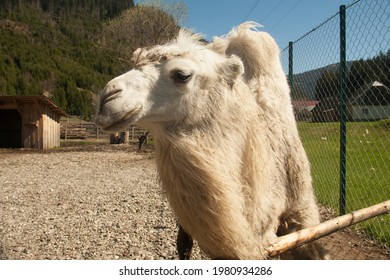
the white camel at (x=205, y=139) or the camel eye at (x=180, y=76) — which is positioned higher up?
the camel eye at (x=180, y=76)

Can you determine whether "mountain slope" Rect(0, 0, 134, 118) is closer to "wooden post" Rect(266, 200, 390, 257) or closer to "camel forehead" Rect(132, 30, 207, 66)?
"camel forehead" Rect(132, 30, 207, 66)

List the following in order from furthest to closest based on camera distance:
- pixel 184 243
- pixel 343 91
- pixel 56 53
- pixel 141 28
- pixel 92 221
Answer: pixel 56 53 → pixel 141 28 → pixel 92 221 → pixel 343 91 → pixel 184 243

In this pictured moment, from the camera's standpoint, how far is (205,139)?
7.07 feet

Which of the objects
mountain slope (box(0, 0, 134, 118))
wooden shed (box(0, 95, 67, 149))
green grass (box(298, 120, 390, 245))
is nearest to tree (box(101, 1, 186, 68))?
wooden shed (box(0, 95, 67, 149))

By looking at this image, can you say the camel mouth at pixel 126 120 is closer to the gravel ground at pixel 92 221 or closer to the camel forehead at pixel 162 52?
the camel forehead at pixel 162 52

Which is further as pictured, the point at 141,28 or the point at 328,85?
the point at 141,28

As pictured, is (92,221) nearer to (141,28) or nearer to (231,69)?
(231,69)

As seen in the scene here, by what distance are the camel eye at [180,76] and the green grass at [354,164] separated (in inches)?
110

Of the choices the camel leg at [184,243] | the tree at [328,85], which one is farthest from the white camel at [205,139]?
the tree at [328,85]

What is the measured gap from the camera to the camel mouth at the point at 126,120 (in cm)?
193

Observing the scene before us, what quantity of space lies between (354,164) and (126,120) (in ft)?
15.1

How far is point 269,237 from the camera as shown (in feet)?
7.66

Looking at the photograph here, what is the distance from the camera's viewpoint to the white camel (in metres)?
2.05

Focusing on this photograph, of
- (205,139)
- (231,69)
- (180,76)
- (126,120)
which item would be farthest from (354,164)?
(126,120)
